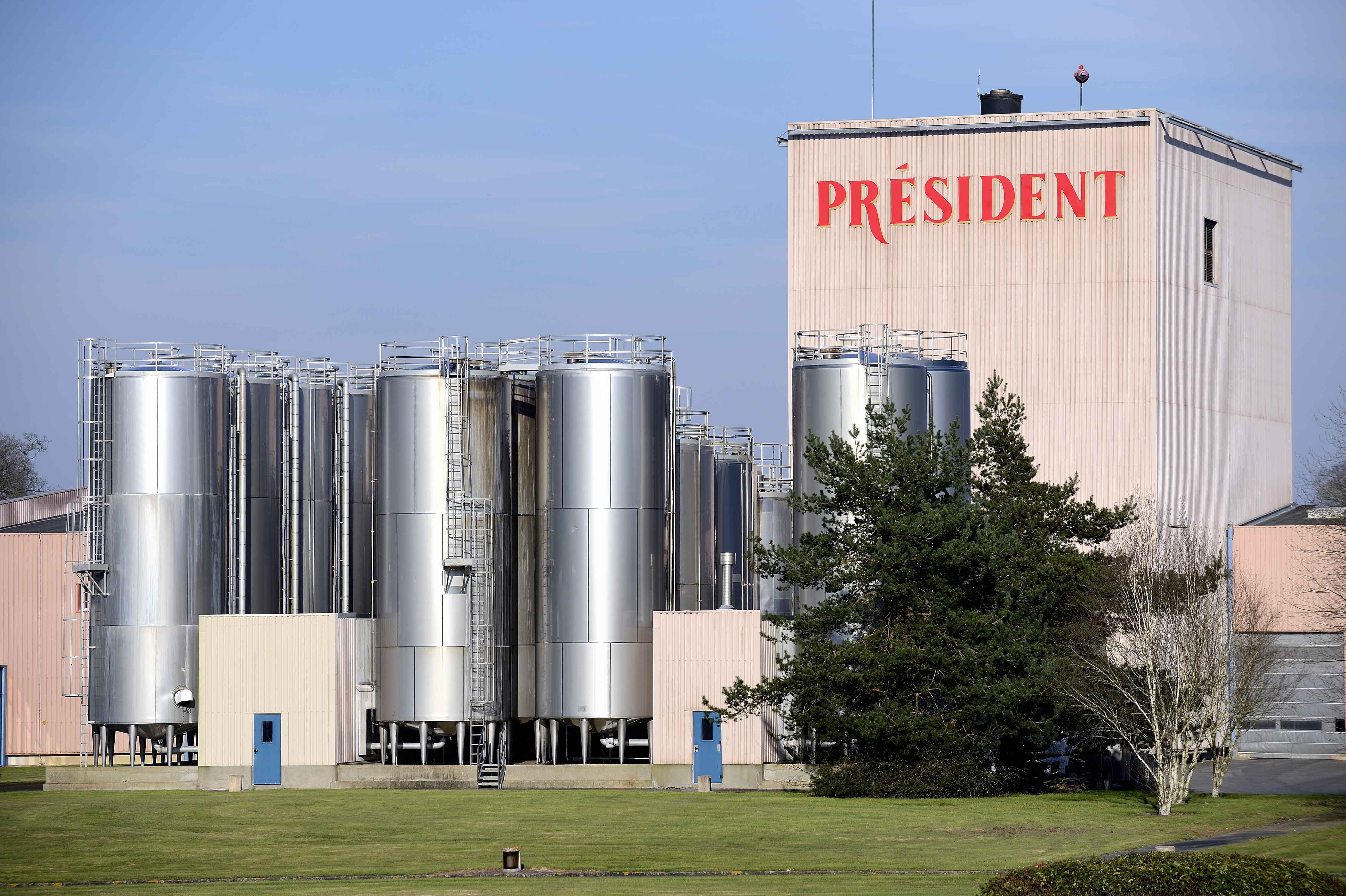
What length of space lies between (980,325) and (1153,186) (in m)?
8.18

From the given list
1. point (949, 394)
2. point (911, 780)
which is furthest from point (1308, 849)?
point (949, 394)

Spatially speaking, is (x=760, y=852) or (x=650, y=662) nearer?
(x=760, y=852)

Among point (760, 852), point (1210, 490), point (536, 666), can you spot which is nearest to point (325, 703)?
point (536, 666)

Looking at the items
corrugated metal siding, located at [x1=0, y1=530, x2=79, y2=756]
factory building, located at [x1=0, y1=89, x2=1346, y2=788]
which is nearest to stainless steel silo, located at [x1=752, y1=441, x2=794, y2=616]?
factory building, located at [x1=0, y1=89, x2=1346, y2=788]

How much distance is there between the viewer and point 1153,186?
65750mm

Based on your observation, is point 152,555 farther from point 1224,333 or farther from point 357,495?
point 1224,333

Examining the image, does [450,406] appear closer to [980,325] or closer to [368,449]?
[368,449]

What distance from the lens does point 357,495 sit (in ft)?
179

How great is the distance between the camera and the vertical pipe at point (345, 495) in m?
53.2

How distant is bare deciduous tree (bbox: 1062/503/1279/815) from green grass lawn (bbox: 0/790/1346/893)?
156cm

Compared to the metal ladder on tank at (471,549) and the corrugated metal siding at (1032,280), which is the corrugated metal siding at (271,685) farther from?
the corrugated metal siding at (1032,280)

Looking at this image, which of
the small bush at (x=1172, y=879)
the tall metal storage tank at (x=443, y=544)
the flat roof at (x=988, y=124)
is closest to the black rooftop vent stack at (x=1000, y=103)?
the flat roof at (x=988, y=124)

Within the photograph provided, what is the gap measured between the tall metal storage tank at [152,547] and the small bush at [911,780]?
18.8 meters

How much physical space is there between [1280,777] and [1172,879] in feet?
118
